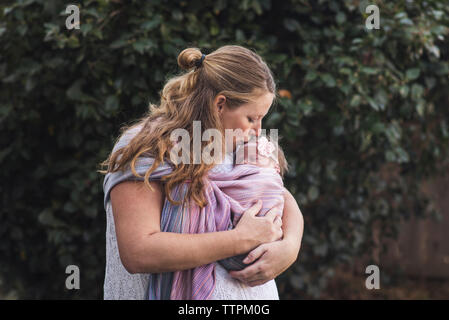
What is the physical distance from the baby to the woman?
3 centimetres

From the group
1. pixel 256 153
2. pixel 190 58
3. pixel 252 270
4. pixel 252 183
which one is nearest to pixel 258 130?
pixel 256 153

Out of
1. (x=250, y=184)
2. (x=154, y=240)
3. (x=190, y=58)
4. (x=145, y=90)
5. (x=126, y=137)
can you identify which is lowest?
(x=154, y=240)

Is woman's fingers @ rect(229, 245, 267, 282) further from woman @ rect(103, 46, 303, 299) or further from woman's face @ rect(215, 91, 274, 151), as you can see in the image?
woman's face @ rect(215, 91, 274, 151)

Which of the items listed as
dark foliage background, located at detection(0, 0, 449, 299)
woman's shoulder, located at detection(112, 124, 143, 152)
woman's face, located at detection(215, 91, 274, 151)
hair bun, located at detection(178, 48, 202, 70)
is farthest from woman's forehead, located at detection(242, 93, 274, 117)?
dark foliage background, located at detection(0, 0, 449, 299)

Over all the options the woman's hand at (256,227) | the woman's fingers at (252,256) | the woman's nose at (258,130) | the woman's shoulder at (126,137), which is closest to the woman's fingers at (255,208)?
the woman's hand at (256,227)

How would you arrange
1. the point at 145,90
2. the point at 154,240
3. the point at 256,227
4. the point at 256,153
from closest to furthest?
the point at 154,240 < the point at 256,227 < the point at 256,153 < the point at 145,90

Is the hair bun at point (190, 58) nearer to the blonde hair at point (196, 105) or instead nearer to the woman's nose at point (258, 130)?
the blonde hair at point (196, 105)

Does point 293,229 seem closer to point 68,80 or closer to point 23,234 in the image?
point 68,80

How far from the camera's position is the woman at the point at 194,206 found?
1.29 metres

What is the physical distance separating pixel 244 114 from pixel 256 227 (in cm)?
34

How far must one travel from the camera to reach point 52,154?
2.69m

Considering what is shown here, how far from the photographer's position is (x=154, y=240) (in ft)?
4.14

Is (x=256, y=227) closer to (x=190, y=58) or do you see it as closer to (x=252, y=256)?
(x=252, y=256)

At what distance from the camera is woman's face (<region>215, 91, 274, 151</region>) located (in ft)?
4.79
